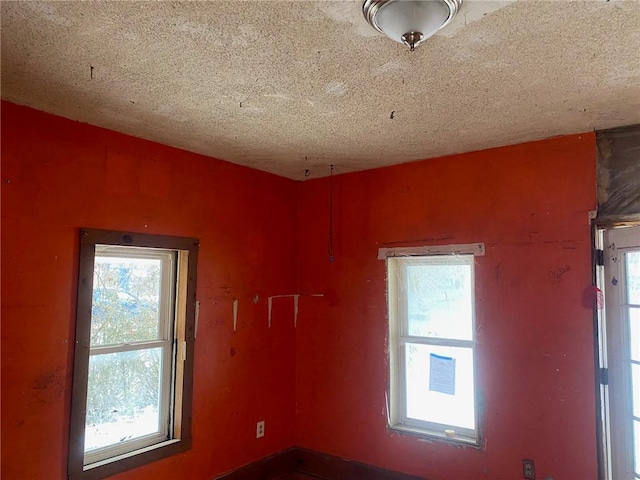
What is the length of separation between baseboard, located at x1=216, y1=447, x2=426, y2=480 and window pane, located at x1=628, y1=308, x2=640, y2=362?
1651 mm

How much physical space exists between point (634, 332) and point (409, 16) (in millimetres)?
2180

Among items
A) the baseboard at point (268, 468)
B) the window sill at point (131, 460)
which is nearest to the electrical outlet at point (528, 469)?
the baseboard at point (268, 468)

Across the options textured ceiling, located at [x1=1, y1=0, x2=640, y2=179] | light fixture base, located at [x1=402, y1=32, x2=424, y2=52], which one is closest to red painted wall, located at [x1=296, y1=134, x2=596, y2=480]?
textured ceiling, located at [x1=1, y1=0, x2=640, y2=179]

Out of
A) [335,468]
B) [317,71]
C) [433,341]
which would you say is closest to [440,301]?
[433,341]

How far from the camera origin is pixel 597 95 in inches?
89.2

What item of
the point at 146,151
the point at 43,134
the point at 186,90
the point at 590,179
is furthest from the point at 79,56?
the point at 590,179

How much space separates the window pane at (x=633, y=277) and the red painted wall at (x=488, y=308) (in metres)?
0.21

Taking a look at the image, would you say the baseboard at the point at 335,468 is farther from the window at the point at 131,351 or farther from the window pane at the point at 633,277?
the window pane at the point at 633,277

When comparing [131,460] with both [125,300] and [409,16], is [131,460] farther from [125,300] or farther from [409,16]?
[409,16]

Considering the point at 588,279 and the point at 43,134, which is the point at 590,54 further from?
the point at 43,134

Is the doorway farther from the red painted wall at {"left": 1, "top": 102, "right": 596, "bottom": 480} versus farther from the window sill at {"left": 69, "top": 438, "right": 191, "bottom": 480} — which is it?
the window sill at {"left": 69, "top": 438, "right": 191, "bottom": 480}

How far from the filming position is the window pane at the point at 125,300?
2805 mm

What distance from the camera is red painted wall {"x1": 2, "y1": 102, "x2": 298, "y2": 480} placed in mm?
2418

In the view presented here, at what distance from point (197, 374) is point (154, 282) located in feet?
2.36
